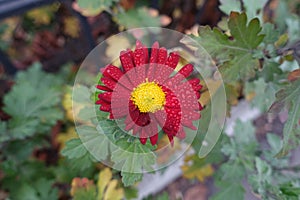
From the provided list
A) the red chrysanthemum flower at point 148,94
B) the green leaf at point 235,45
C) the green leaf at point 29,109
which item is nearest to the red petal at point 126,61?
the red chrysanthemum flower at point 148,94

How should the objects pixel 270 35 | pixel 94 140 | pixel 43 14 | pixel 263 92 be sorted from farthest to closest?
1. pixel 43 14
2. pixel 263 92
3. pixel 270 35
4. pixel 94 140

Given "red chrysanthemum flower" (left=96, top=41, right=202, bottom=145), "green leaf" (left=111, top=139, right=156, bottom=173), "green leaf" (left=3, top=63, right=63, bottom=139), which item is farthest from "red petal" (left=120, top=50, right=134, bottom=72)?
"green leaf" (left=3, top=63, right=63, bottom=139)

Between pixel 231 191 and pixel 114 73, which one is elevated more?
pixel 114 73

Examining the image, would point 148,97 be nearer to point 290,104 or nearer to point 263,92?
point 290,104

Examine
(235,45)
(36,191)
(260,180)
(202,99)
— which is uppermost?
(235,45)

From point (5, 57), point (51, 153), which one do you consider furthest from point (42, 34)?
point (51, 153)

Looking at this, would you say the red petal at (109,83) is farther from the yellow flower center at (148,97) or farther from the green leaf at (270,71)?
the green leaf at (270,71)

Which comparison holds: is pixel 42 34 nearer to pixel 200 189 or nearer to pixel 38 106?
pixel 38 106

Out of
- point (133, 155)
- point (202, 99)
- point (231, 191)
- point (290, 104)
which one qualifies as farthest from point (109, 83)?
point (231, 191)
